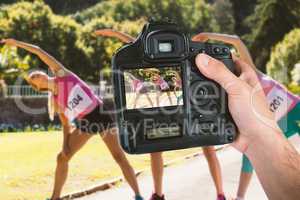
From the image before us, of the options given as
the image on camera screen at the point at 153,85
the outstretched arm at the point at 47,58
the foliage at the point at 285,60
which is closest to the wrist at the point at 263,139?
the image on camera screen at the point at 153,85

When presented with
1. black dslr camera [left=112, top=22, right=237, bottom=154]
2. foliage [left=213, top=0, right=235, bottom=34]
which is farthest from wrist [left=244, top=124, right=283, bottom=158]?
foliage [left=213, top=0, right=235, bottom=34]

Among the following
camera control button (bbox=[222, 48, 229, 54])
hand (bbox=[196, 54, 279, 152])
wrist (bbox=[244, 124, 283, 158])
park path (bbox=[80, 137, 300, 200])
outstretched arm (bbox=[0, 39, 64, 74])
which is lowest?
park path (bbox=[80, 137, 300, 200])

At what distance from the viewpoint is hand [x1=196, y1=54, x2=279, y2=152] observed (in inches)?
78.5

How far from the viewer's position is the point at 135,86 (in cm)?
264

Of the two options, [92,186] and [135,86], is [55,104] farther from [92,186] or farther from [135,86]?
[135,86]

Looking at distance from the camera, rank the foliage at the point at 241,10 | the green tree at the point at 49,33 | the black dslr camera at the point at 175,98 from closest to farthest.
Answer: the black dslr camera at the point at 175,98
the green tree at the point at 49,33
the foliage at the point at 241,10

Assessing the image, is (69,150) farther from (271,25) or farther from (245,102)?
(271,25)

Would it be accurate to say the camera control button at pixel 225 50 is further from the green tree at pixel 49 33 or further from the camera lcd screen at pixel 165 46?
the green tree at pixel 49 33

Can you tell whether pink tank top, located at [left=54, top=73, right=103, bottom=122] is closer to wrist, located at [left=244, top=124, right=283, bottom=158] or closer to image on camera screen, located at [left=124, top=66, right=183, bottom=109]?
image on camera screen, located at [left=124, top=66, right=183, bottom=109]

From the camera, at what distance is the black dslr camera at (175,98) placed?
7.70ft

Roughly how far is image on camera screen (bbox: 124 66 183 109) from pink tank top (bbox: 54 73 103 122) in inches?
120

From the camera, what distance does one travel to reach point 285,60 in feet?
116

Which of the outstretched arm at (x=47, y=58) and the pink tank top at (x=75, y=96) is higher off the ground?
the outstretched arm at (x=47, y=58)

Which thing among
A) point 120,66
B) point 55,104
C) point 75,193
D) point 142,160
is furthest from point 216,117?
point 142,160
